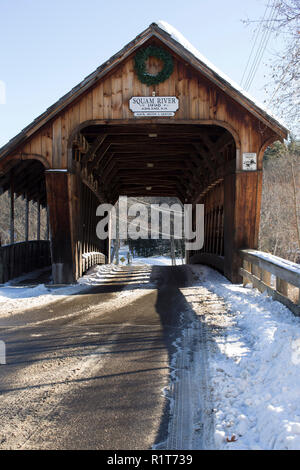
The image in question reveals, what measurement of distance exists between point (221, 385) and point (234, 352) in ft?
3.10

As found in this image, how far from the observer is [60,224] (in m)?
10.2

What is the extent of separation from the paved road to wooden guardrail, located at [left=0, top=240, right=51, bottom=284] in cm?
429

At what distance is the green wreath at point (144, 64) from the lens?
9820 millimetres

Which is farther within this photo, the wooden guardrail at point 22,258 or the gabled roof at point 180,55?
the wooden guardrail at point 22,258

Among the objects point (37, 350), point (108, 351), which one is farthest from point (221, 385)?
point (37, 350)

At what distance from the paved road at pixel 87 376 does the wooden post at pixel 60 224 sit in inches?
114

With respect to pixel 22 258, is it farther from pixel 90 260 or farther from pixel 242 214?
pixel 242 214

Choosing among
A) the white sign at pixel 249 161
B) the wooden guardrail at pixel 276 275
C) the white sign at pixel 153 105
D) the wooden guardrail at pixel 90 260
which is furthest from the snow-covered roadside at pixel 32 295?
the white sign at pixel 249 161

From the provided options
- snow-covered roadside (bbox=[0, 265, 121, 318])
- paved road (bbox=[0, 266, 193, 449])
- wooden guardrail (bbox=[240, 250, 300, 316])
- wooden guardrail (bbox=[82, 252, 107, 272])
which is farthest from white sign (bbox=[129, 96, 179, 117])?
paved road (bbox=[0, 266, 193, 449])

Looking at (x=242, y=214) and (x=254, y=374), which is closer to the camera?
(x=254, y=374)

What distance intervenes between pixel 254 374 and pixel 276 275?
122 inches

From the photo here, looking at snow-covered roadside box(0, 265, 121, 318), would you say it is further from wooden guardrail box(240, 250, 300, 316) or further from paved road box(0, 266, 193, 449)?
wooden guardrail box(240, 250, 300, 316)

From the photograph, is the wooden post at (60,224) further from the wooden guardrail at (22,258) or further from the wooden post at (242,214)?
the wooden post at (242,214)

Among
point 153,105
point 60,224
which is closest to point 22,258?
point 60,224
